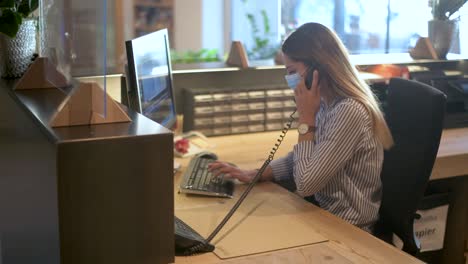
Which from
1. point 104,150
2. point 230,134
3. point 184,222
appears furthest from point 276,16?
point 104,150

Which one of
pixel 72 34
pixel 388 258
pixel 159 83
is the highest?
pixel 72 34

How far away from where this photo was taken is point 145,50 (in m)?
2.15

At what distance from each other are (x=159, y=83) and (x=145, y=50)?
0.63 ft

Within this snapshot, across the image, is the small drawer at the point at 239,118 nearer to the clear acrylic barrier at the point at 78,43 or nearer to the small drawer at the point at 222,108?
the small drawer at the point at 222,108

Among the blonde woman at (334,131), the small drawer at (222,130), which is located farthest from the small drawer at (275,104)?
the blonde woman at (334,131)

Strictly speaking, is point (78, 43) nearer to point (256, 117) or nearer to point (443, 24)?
point (256, 117)

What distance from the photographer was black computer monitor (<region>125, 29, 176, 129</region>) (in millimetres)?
1972

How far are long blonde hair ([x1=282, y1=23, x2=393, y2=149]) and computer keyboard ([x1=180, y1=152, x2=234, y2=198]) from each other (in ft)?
1.46

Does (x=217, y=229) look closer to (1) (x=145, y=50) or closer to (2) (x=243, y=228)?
(2) (x=243, y=228)

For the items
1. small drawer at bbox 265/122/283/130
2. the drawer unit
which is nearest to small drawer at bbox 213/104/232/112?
the drawer unit

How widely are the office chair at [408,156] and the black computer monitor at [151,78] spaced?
0.80m

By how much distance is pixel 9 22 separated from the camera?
1.94 m

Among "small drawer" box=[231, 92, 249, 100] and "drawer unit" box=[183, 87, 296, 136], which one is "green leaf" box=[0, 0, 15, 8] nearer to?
"drawer unit" box=[183, 87, 296, 136]

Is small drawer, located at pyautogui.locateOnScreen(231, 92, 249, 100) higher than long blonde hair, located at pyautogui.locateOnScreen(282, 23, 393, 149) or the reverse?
the reverse
